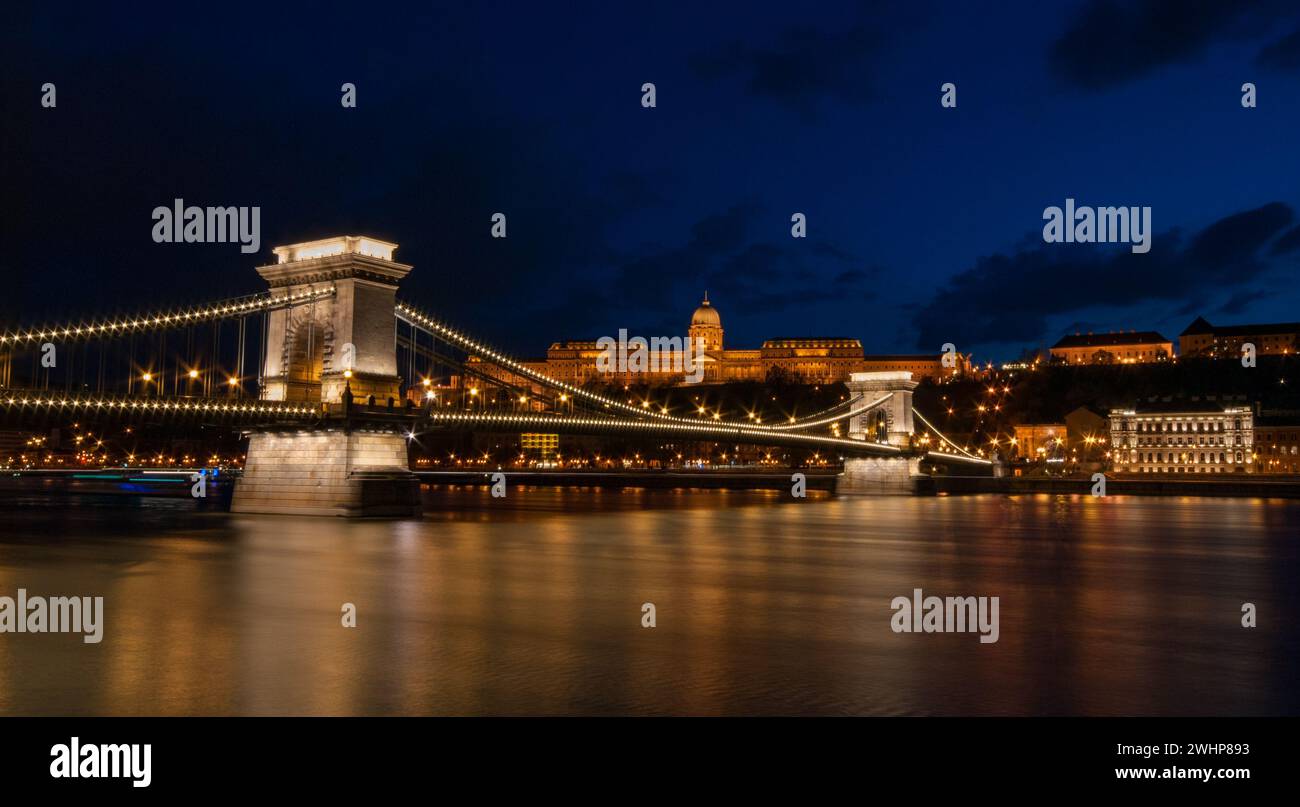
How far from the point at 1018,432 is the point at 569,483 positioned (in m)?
57.3

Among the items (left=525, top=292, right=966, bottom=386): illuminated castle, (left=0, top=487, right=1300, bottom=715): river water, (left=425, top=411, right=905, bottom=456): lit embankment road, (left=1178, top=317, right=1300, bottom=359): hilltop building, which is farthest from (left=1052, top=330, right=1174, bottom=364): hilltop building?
(left=0, top=487, right=1300, bottom=715): river water

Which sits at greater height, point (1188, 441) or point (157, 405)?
point (157, 405)

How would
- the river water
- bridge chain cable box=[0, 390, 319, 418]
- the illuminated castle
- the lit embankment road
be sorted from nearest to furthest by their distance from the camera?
the river water < bridge chain cable box=[0, 390, 319, 418] < the lit embankment road < the illuminated castle

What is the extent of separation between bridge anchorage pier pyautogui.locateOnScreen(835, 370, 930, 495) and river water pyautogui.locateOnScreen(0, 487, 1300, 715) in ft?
124

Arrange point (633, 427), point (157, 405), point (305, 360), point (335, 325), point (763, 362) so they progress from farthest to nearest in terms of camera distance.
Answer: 1. point (763, 362)
2. point (633, 427)
3. point (305, 360)
4. point (335, 325)
5. point (157, 405)

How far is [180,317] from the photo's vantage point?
94.0 ft

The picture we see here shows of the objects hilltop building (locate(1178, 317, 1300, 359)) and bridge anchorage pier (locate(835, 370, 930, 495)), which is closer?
bridge anchorage pier (locate(835, 370, 930, 495))

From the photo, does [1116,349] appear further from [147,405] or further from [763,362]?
[147,405]

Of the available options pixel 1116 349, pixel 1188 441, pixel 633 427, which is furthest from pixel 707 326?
pixel 633 427

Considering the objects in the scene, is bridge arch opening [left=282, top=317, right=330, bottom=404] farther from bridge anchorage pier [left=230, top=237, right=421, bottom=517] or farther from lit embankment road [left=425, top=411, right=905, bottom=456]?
lit embankment road [left=425, top=411, right=905, bottom=456]

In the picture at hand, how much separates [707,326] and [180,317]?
497 feet

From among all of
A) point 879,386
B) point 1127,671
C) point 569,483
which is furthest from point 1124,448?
point 1127,671

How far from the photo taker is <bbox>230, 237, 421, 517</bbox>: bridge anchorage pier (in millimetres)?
29812
